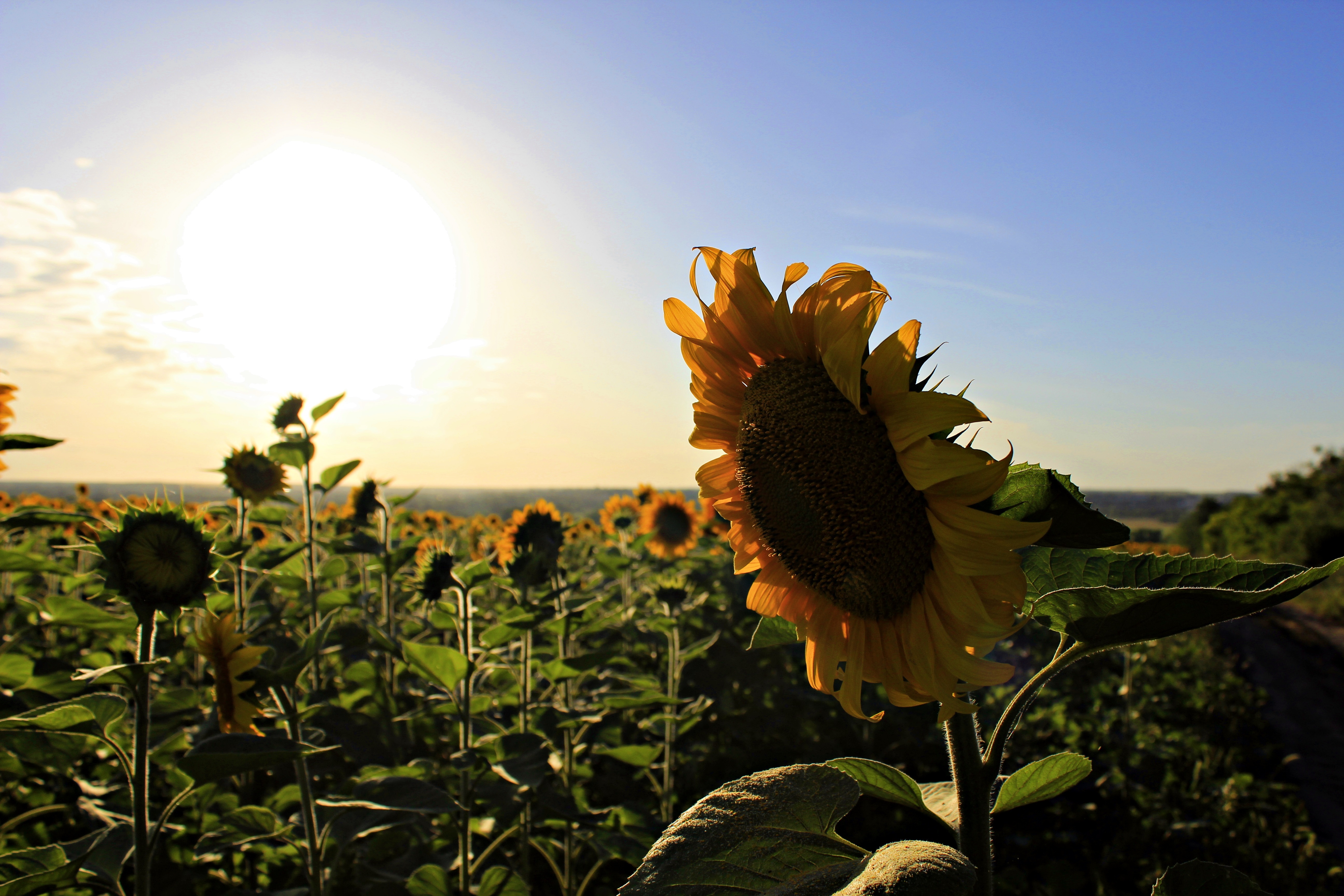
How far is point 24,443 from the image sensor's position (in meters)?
1.94

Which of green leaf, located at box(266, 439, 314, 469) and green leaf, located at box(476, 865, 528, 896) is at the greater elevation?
green leaf, located at box(266, 439, 314, 469)

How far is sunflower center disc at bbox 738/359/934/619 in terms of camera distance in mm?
922

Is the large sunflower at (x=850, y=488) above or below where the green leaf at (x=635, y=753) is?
above

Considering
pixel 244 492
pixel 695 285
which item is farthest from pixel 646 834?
pixel 244 492

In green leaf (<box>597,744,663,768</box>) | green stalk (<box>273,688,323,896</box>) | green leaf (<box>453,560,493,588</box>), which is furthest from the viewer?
green leaf (<box>597,744,663,768</box>)

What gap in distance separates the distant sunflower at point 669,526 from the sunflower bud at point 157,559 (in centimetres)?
447

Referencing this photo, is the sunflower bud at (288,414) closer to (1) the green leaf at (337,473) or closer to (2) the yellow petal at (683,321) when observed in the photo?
(1) the green leaf at (337,473)

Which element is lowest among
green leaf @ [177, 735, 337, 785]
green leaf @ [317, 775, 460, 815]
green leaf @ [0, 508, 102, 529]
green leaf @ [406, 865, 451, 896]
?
green leaf @ [406, 865, 451, 896]

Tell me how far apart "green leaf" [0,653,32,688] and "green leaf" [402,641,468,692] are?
4.25 feet

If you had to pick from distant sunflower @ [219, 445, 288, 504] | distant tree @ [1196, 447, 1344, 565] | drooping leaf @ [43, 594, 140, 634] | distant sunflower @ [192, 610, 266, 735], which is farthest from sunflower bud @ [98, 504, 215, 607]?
distant tree @ [1196, 447, 1344, 565]

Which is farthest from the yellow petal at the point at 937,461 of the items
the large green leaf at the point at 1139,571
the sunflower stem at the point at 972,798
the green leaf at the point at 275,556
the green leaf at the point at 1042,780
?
the green leaf at the point at 275,556

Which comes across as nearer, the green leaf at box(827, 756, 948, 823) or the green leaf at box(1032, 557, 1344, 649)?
the green leaf at box(1032, 557, 1344, 649)

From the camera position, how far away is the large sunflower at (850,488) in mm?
807

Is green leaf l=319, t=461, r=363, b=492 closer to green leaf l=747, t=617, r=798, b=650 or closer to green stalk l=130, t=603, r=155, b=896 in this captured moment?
green stalk l=130, t=603, r=155, b=896
